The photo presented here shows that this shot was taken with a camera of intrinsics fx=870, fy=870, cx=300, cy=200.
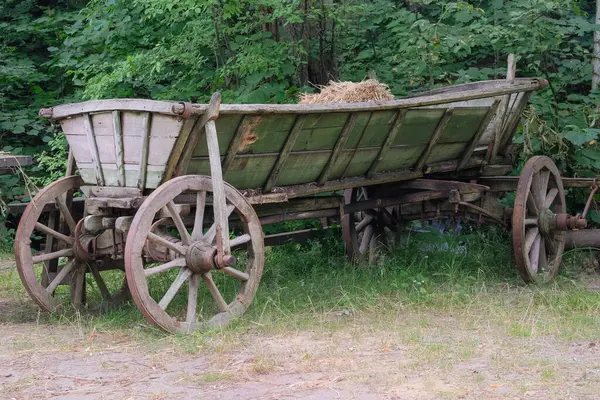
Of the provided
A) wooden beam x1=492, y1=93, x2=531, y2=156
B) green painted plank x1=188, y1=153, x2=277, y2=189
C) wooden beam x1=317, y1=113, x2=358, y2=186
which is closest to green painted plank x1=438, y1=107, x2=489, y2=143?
wooden beam x1=492, y1=93, x2=531, y2=156

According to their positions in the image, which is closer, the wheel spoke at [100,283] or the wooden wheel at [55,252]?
the wooden wheel at [55,252]

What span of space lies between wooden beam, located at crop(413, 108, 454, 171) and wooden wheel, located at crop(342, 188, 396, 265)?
86 cm

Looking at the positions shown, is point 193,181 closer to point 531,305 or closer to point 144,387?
point 144,387

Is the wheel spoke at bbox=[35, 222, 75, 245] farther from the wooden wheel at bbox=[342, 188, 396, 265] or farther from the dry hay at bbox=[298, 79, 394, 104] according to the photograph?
the wooden wheel at bbox=[342, 188, 396, 265]

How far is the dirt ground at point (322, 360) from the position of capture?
429cm

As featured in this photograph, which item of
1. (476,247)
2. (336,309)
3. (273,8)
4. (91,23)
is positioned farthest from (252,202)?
(91,23)

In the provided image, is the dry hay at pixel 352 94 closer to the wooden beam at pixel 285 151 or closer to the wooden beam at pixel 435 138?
the wooden beam at pixel 435 138

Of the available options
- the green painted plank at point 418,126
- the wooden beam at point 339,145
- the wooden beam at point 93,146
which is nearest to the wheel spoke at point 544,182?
the green painted plank at point 418,126

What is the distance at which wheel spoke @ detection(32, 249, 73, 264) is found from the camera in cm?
602

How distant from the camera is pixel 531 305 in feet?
20.9

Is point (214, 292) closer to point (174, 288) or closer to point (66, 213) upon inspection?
point (174, 288)

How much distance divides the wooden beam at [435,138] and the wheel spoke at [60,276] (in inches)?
115

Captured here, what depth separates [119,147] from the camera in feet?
18.1

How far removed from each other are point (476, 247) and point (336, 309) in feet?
8.30
